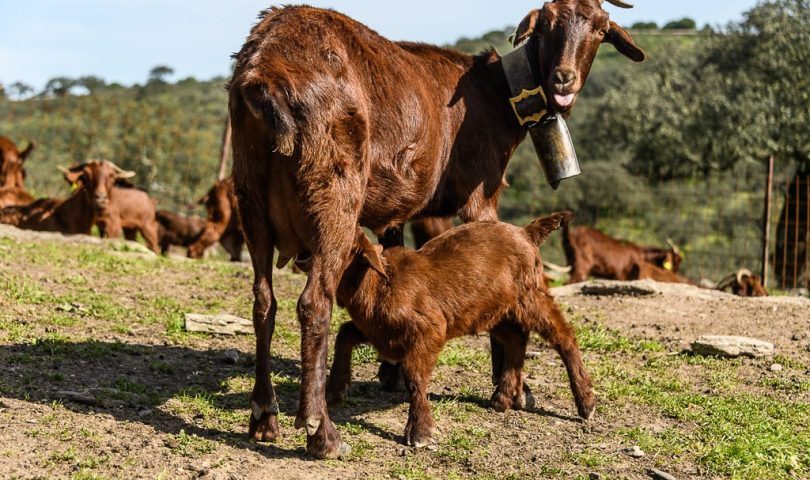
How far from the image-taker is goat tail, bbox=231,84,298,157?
4895mm

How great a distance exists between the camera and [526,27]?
274 inches

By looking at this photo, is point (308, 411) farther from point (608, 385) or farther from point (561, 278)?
point (561, 278)

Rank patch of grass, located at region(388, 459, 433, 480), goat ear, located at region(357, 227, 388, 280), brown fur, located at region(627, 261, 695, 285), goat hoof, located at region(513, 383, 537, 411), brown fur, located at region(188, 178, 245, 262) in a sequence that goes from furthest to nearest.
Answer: brown fur, located at region(188, 178, 245, 262)
brown fur, located at region(627, 261, 695, 285)
goat hoof, located at region(513, 383, 537, 411)
goat ear, located at region(357, 227, 388, 280)
patch of grass, located at region(388, 459, 433, 480)

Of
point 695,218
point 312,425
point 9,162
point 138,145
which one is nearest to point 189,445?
point 312,425

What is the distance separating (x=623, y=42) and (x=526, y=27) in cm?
88

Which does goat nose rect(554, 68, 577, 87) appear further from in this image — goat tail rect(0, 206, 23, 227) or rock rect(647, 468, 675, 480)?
goat tail rect(0, 206, 23, 227)

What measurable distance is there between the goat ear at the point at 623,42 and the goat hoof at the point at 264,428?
4.05 m

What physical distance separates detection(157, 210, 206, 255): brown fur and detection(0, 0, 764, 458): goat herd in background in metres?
11.9

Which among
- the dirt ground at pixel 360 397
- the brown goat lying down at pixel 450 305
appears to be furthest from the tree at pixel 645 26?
the brown goat lying down at pixel 450 305

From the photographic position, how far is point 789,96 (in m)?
23.8

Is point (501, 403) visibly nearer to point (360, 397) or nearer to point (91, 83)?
point (360, 397)

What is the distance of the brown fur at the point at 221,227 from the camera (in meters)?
17.8

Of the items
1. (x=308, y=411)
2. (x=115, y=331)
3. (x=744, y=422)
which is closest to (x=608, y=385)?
(x=744, y=422)

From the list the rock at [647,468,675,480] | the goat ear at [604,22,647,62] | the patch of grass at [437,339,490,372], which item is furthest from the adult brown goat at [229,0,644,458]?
the rock at [647,468,675,480]
